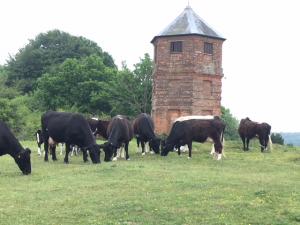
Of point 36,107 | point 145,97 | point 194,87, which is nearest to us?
point 194,87

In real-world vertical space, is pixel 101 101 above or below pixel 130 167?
above

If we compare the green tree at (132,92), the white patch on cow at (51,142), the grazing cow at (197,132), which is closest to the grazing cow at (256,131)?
the grazing cow at (197,132)

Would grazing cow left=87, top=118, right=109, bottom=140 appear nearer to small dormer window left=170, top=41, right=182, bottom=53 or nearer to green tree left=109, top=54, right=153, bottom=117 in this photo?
small dormer window left=170, top=41, right=182, bottom=53

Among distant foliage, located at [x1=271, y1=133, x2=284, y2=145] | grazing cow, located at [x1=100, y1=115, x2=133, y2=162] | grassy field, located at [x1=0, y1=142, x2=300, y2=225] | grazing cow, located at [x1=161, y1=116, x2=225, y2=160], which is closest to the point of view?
grassy field, located at [x1=0, y1=142, x2=300, y2=225]

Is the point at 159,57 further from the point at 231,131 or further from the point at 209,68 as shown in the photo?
the point at 231,131

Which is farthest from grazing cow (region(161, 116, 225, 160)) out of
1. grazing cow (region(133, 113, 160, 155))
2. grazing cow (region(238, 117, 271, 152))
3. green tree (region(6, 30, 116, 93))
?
green tree (region(6, 30, 116, 93))

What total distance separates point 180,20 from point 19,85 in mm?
32730

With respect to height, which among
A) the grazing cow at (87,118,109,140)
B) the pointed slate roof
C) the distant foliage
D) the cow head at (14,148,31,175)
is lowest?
the cow head at (14,148,31,175)

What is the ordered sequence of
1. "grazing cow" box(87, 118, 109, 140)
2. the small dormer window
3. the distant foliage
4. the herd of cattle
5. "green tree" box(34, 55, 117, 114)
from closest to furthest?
1. the herd of cattle
2. "grazing cow" box(87, 118, 109, 140)
3. the small dormer window
4. the distant foliage
5. "green tree" box(34, 55, 117, 114)

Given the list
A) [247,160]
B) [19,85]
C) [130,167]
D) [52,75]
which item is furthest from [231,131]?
[130,167]

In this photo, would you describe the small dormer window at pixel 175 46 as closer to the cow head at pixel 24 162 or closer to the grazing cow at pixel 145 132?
the grazing cow at pixel 145 132

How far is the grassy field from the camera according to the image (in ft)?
35.8

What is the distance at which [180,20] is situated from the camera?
4172cm

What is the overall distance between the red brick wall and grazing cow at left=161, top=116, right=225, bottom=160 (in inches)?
630
